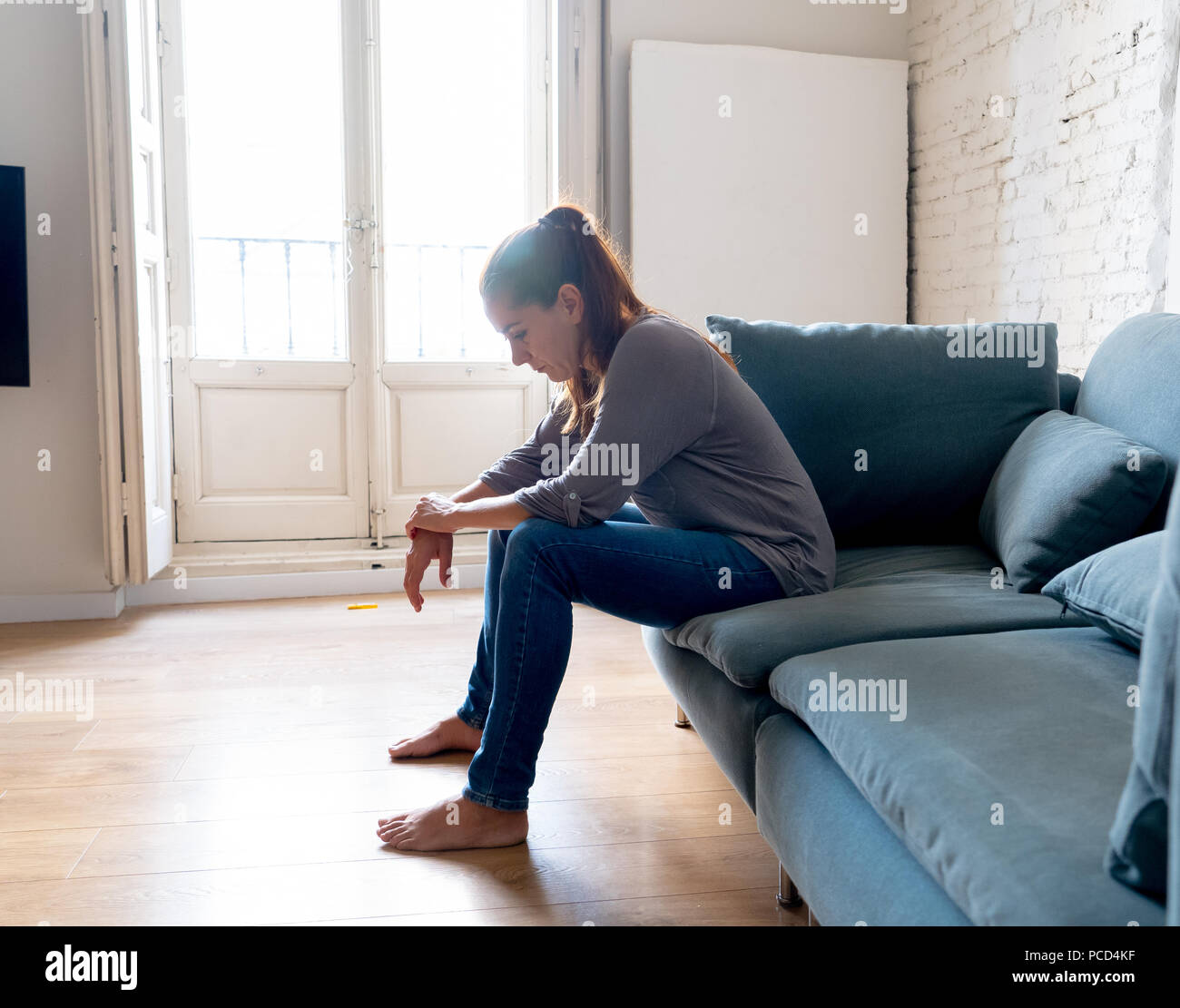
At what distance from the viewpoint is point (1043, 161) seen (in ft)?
11.4

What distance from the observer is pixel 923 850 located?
3.01ft

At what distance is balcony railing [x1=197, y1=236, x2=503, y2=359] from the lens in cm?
379

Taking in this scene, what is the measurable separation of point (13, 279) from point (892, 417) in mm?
2801

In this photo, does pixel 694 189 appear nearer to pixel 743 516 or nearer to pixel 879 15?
pixel 879 15

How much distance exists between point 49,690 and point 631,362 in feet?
6.18

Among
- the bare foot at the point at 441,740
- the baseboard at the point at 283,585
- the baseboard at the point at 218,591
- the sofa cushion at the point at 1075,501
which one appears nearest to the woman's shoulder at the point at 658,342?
the sofa cushion at the point at 1075,501

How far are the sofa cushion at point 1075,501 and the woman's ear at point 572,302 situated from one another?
2.84 ft

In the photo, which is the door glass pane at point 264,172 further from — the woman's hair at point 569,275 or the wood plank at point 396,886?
the wood plank at point 396,886

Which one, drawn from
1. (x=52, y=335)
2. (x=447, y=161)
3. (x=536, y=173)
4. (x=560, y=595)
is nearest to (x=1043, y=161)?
(x=536, y=173)

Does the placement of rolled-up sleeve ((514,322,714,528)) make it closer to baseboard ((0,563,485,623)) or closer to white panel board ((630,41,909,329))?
baseboard ((0,563,485,623))

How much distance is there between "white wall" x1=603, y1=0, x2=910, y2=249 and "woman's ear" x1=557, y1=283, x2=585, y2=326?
7.33 feet

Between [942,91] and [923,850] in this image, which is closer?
[923,850]

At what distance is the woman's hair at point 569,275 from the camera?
5.65 feet
